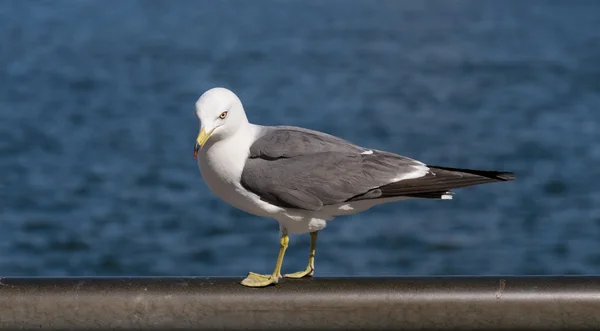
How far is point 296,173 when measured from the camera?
15.3 ft

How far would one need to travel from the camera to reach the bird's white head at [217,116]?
13.8 feet

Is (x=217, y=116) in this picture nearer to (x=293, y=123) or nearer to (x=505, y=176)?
(x=505, y=176)

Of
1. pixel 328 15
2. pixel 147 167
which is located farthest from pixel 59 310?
pixel 328 15

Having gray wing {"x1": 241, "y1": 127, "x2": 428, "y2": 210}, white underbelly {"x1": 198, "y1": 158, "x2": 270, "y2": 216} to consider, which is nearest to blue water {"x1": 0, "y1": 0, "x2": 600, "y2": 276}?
gray wing {"x1": 241, "y1": 127, "x2": 428, "y2": 210}

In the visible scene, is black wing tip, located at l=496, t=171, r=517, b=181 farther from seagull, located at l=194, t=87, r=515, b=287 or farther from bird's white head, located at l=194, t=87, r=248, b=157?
bird's white head, located at l=194, t=87, r=248, b=157

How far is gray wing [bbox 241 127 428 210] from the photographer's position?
4.46 m

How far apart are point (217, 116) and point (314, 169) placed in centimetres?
63

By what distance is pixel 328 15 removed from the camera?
33438mm

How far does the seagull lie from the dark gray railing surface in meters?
0.51

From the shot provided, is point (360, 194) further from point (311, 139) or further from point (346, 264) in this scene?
point (346, 264)

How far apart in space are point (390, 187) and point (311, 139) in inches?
14.8

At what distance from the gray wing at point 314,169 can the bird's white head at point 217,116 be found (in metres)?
0.19

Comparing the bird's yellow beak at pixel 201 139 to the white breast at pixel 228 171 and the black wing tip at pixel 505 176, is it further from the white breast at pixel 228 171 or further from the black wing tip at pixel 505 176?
the black wing tip at pixel 505 176

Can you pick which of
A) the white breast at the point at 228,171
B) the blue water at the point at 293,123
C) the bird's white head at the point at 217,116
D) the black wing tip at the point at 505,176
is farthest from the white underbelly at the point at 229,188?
the blue water at the point at 293,123
